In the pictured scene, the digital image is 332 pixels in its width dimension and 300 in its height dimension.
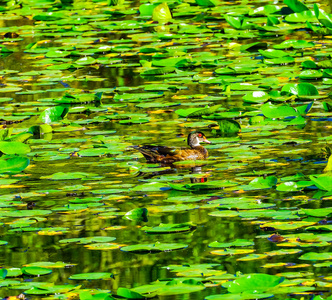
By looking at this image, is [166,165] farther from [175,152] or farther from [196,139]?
[196,139]

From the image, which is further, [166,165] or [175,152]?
[175,152]

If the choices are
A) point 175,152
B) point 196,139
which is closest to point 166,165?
point 175,152

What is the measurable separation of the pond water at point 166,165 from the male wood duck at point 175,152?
0.34 ft

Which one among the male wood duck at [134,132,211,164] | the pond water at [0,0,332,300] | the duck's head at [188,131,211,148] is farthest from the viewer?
the duck's head at [188,131,211,148]

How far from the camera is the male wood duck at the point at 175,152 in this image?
7.98 m

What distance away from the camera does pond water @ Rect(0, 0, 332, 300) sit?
16.8 feet

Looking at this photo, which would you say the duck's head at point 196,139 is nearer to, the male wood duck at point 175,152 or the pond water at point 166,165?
the male wood duck at point 175,152

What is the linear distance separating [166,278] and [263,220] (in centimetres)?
127

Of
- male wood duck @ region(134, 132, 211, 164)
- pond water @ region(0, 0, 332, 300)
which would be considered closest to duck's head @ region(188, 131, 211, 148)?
male wood duck @ region(134, 132, 211, 164)

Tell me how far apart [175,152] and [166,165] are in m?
0.28

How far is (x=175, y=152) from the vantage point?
8.29m

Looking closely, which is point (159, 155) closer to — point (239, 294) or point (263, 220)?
point (263, 220)

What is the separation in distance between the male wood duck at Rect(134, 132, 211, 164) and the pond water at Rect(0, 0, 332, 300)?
0.10 m

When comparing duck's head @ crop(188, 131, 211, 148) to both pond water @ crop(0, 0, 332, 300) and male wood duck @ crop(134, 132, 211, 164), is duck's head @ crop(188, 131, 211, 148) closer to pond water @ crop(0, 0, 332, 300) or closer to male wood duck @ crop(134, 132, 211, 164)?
male wood duck @ crop(134, 132, 211, 164)
